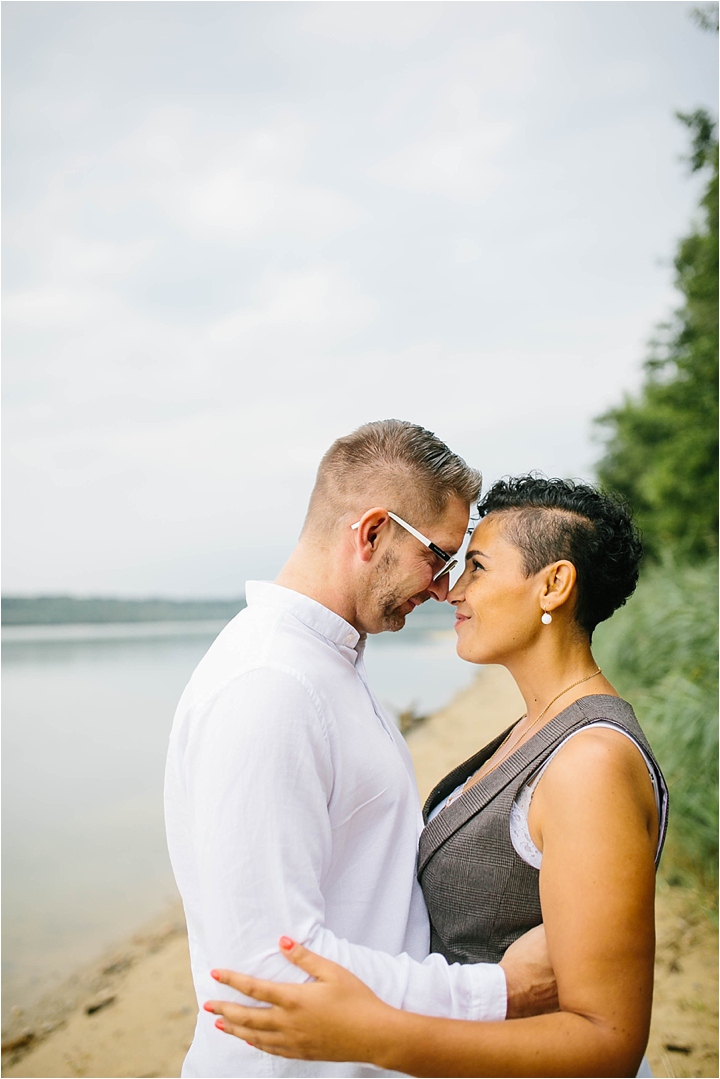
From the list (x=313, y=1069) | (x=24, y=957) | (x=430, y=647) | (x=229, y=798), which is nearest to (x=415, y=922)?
(x=313, y=1069)

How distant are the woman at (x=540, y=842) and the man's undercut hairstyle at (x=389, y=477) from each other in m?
0.30

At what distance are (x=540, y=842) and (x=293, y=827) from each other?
0.71 metres

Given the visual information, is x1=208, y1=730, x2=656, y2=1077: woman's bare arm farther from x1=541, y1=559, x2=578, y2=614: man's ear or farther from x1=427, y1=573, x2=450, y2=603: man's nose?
x1=427, y1=573, x2=450, y2=603: man's nose

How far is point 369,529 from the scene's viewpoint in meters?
2.33

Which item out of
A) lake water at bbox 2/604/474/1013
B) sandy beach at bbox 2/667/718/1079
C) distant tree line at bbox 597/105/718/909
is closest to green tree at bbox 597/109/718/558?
distant tree line at bbox 597/105/718/909

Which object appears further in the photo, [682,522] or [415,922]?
[682,522]

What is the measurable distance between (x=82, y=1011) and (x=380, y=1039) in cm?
622

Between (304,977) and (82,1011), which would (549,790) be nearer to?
(304,977)

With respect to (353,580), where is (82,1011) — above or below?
below

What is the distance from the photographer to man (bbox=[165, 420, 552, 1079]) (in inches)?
70.5

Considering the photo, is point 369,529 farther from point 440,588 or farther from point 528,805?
point 528,805

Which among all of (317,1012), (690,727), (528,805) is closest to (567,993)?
(528,805)

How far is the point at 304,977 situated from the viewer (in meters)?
1.76

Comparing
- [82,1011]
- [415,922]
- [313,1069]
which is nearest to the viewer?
[313,1069]
